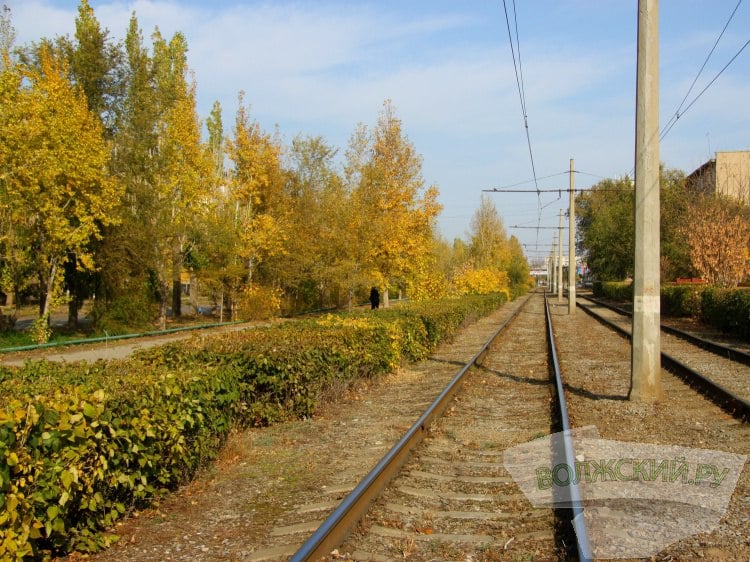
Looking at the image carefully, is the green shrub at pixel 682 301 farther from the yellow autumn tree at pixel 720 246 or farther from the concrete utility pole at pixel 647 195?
the concrete utility pole at pixel 647 195

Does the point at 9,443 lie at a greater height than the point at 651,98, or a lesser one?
lesser

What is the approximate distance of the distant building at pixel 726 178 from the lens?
139ft

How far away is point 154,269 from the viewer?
28547mm

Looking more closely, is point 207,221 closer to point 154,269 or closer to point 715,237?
point 154,269

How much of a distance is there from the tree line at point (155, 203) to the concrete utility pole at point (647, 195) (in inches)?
654

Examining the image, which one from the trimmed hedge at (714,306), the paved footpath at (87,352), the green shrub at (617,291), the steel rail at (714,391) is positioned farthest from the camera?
the green shrub at (617,291)

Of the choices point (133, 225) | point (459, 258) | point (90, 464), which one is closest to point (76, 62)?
point (133, 225)

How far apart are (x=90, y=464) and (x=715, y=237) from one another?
33012 millimetres

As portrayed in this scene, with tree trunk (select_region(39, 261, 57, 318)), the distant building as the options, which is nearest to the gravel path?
tree trunk (select_region(39, 261, 57, 318))

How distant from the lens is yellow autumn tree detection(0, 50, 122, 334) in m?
19.7

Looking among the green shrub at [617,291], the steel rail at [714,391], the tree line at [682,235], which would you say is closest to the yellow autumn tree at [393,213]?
the tree line at [682,235]

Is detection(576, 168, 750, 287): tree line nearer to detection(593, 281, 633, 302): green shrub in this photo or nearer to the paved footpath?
detection(593, 281, 633, 302): green shrub

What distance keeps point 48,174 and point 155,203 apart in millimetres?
7989

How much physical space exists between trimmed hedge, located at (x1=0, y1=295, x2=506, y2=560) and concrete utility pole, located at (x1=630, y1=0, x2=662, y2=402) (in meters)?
4.74
